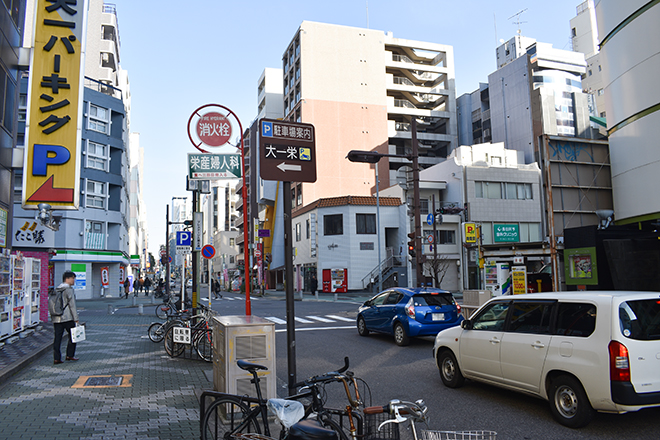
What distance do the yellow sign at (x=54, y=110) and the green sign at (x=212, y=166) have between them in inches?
138

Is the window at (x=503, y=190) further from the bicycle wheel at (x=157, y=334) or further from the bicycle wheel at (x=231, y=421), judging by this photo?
the bicycle wheel at (x=231, y=421)

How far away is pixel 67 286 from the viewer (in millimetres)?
10148

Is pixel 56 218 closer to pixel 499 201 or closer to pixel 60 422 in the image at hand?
pixel 60 422

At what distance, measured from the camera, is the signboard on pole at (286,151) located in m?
5.77

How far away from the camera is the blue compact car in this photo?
12477 millimetres

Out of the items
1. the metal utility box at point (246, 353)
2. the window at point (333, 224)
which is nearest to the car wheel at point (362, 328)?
the metal utility box at point (246, 353)

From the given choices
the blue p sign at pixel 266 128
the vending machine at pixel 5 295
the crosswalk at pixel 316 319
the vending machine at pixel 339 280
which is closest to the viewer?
the blue p sign at pixel 266 128

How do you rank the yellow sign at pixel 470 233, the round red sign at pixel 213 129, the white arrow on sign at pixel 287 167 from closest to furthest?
1. the white arrow on sign at pixel 287 167
2. the round red sign at pixel 213 129
3. the yellow sign at pixel 470 233

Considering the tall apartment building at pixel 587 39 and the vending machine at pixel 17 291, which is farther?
the tall apartment building at pixel 587 39

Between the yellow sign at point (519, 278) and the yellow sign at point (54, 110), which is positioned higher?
the yellow sign at point (54, 110)

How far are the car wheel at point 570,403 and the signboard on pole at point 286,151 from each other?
3.96 metres

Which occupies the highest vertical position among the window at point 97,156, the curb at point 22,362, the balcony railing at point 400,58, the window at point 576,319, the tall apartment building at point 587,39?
the tall apartment building at point 587,39

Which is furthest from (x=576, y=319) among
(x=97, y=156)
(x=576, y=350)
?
(x=97, y=156)

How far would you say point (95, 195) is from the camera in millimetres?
40750
